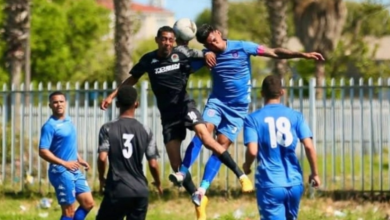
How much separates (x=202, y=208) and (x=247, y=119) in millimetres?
3152

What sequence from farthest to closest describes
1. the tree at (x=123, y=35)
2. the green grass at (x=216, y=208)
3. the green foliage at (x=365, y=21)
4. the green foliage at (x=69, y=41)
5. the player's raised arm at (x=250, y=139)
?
the green foliage at (x=69, y=41)
the green foliage at (x=365, y=21)
the tree at (x=123, y=35)
the green grass at (x=216, y=208)
the player's raised arm at (x=250, y=139)

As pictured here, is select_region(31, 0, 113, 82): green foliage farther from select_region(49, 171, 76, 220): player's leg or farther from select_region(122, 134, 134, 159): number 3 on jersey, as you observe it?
select_region(122, 134, 134, 159): number 3 on jersey

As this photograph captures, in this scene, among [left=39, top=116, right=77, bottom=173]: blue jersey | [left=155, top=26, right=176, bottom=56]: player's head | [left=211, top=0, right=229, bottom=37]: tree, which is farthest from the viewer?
[left=211, top=0, right=229, bottom=37]: tree

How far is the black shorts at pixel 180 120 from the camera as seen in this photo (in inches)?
563

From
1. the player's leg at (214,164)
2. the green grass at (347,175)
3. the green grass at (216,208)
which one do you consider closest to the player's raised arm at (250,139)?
the player's leg at (214,164)

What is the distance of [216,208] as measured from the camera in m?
19.8

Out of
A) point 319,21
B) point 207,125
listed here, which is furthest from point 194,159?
point 319,21

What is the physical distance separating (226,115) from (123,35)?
31.3ft

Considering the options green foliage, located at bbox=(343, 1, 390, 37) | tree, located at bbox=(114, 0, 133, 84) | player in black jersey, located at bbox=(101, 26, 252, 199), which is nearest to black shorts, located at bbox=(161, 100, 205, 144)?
player in black jersey, located at bbox=(101, 26, 252, 199)

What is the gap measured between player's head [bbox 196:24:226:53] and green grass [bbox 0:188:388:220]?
3901 mm

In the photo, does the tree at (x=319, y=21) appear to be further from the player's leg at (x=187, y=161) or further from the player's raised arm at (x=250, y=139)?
the player's raised arm at (x=250, y=139)

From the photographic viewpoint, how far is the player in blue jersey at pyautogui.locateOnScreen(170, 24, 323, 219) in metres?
14.5

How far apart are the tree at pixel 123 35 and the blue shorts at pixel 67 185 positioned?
30.2ft

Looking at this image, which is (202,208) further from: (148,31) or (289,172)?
(148,31)
